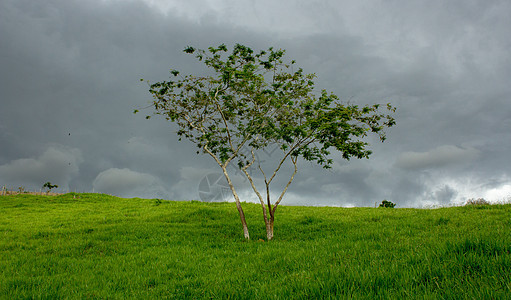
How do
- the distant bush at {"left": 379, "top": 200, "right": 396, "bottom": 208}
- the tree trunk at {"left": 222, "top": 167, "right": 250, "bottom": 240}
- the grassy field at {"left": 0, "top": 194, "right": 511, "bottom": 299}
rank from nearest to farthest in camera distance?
the grassy field at {"left": 0, "top": 194, "right": 511, "bottom": 299} → the tree trunk at {"left": 222, "top": 167, "right": 250, "bottom": 240} → the distant bush at {"left": 379, "top": 200, "right": 396, "bottom": 208}

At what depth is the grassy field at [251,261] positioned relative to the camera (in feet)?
19.1

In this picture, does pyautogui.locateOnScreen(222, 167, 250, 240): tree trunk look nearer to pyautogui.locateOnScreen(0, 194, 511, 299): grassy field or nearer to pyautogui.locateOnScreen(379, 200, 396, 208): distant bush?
pyautogui.locateOnScreen(0, 194, 511, 299): grassy field

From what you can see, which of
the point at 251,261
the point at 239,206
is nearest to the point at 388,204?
the point at 239,206

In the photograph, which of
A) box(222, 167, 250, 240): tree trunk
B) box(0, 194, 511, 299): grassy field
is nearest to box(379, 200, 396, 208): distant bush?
box(0, 194, 511, 299): grassy field

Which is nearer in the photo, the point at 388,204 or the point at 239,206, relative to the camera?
the point at 239,206

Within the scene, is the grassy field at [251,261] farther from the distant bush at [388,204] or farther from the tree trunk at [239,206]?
the distant bush at [388,204]

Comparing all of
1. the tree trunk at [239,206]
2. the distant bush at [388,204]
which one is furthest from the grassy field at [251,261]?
the distant bush at [388,204]

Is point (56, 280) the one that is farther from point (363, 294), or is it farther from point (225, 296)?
point (363, 294)

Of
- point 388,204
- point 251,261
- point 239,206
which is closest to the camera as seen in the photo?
point 251,261

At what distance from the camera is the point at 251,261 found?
10.7 metres

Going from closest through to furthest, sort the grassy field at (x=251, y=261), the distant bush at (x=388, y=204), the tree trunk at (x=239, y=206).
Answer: the grassy field at (x=251, y=261), the tree trunk at (x=239, y=206), the distant bush at (x=388, y=204)

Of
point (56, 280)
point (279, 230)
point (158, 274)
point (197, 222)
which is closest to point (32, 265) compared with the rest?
point (56, 280)

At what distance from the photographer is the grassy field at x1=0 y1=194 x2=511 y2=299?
19.1 feet

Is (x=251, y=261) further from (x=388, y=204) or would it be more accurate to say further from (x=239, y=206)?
(x=388, y=204)
